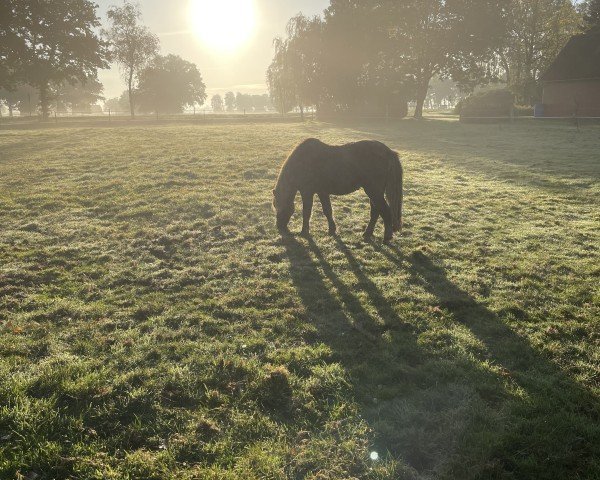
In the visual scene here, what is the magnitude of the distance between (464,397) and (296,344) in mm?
1960

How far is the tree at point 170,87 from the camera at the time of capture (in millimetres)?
86875

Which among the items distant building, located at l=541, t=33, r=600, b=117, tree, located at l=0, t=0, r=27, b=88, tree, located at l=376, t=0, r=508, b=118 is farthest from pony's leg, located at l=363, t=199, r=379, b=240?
tree, located at l=0, t=0, r=27, b=88

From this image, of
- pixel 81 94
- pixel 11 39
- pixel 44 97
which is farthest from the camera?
pixel 81 94

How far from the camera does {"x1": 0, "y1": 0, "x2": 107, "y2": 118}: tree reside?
144 ft

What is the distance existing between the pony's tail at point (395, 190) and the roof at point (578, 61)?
136 ft

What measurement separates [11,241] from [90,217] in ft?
7.28

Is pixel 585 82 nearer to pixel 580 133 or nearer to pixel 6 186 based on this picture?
pixel 580 133

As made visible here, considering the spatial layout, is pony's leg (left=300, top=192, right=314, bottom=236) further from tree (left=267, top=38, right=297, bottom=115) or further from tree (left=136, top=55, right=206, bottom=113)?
tree (left=136, top=55, right=206, bottom=113)

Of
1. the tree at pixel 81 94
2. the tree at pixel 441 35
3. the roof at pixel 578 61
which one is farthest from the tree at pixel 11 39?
the tree at pixel 81 94

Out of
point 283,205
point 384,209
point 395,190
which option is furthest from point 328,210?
point 395,190

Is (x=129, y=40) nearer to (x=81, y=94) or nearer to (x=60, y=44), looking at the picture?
(x=60, y=44)

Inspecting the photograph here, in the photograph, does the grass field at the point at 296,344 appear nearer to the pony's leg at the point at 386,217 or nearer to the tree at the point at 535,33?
the pony's leg at the point at 386,217

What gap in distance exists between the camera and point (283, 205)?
920 cm

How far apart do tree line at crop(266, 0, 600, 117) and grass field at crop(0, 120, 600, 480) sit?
43778 millimetres
